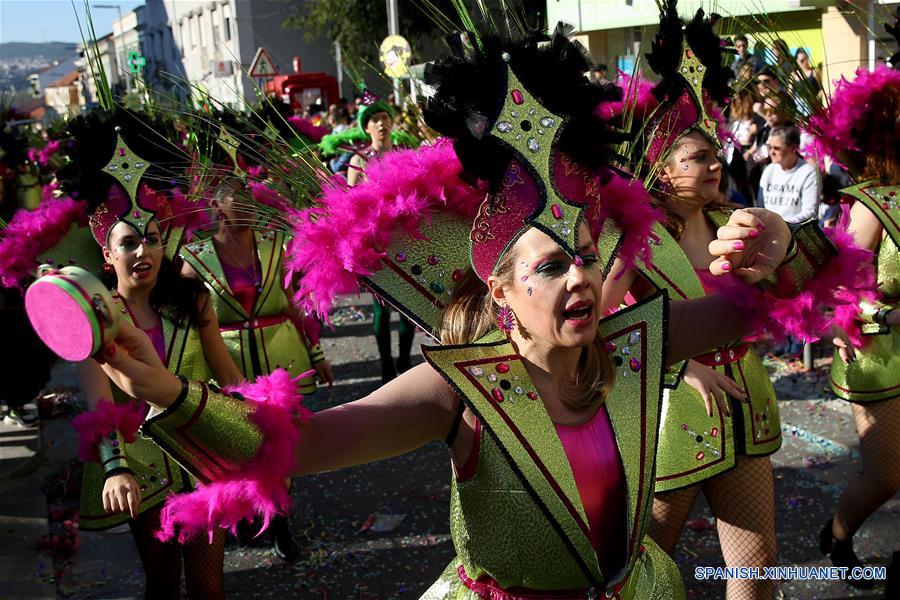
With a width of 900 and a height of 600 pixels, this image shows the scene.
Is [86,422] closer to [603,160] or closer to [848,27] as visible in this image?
[603,160]

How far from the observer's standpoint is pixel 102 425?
283 cm

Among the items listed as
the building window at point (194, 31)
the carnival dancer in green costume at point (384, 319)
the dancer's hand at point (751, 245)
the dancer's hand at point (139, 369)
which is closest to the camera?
the dancer's hand at point (139, 369)

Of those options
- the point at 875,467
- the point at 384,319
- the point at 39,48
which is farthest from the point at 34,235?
the point at 39,48

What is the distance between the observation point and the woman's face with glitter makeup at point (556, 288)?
78.9 inches

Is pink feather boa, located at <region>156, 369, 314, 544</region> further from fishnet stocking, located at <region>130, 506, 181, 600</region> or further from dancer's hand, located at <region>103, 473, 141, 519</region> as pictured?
fishnet stocking, located at <region>130, 506, 181, 600</region>

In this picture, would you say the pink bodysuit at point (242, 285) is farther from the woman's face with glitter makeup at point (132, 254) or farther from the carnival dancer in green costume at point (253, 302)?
the woman's face with glitter makeup at point (132, 254)

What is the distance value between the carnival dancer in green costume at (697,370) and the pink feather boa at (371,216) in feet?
3.14

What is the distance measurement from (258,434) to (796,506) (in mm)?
3648

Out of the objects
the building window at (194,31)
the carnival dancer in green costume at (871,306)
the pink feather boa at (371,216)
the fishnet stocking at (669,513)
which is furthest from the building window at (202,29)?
the pink feather boa at (371,216)

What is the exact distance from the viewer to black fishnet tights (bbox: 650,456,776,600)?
317cm

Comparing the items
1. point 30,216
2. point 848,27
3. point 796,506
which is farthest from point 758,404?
point 848,27

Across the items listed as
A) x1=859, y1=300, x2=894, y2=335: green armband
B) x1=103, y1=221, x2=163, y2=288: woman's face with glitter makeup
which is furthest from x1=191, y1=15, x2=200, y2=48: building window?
x1=859, y1=300, x2=894, y2=335: green armband

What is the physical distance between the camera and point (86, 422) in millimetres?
2855

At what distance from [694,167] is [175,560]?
7.70 feet
